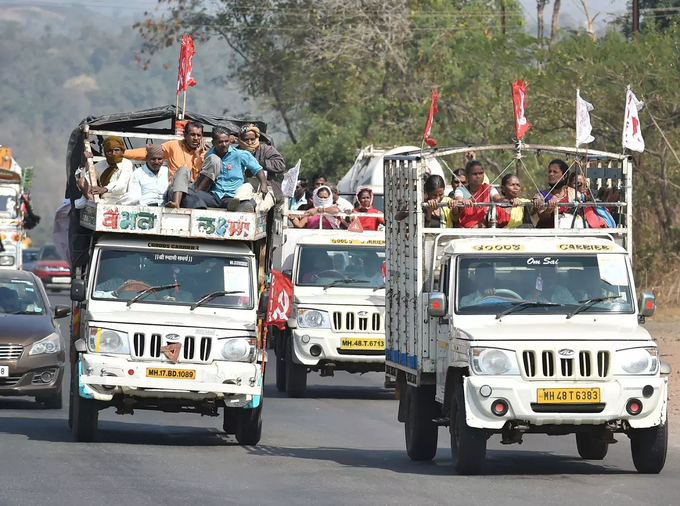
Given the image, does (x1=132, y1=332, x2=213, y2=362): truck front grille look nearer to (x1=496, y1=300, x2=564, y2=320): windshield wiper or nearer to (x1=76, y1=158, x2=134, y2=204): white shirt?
(x1=76, y1=158, x2=134, y2=204): white shirt

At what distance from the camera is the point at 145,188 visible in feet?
47.7

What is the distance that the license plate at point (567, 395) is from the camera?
1084 cm

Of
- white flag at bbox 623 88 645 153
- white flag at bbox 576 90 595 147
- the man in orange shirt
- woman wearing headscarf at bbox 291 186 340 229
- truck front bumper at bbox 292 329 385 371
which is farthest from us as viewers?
woman wearing headscarf at bbox 291 186 340 229

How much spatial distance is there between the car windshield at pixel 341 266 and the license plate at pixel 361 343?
90cm

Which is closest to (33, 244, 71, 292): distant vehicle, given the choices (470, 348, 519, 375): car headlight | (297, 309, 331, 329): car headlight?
(297, 309, 331, 329): car headlight

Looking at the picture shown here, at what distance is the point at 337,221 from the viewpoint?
22.0m

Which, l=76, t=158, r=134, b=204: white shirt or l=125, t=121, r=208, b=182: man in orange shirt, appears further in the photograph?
l=125, t=121, r=208, b=182: man in orange shirt

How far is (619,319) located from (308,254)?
8.52 metres

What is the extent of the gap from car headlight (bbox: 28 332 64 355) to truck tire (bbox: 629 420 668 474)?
7.10 m

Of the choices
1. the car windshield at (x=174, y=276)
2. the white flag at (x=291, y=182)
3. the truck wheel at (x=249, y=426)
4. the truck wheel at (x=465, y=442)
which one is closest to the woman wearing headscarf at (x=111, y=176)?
the car windshield at (x=174, y=276)

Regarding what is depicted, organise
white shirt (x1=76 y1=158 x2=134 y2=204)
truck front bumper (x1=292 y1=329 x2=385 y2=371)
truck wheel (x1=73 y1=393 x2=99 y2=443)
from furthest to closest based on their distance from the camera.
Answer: truck front bumper (x1=292 y1=329 x2=385 y2=371)
white shirt (x1=76 y1=158 x2=134 y2=204)
truck wheel (x1=73 y1=393 x2=99 y2=443)

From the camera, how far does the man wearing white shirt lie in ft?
47.4

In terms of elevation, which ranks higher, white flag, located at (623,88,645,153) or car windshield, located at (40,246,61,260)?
white flag, located at (623,88,645,153)

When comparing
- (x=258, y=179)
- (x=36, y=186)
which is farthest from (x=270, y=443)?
(x=36, y=186)
